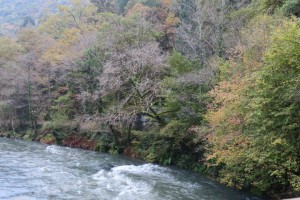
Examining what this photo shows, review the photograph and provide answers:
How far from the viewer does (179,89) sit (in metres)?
25.9

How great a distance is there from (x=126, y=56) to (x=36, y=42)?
29238mm

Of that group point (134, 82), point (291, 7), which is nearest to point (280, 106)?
point (291, 7)

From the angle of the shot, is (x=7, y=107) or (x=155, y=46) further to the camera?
(x=7, y=107)

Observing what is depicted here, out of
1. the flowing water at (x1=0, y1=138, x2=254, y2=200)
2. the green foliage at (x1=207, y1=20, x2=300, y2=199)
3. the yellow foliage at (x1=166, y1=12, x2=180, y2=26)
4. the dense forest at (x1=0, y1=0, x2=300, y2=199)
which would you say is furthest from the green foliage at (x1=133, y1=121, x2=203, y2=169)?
the yellow foliage at (x1=166, y1=12, x2=180, y2=26)

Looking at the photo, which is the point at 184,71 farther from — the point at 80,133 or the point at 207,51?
the point at 80,133

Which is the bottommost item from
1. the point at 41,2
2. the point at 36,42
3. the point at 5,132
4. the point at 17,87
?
the point at 5,132

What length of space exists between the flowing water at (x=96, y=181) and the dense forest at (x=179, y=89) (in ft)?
5.80

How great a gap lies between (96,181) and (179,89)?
10.5 m

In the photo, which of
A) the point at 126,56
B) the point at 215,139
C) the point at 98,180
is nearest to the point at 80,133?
the point at 126,56

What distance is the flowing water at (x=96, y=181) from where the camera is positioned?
15336 mm

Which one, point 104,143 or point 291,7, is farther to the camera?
point 104,143

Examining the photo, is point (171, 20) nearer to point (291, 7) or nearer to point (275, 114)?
point (291, 7)

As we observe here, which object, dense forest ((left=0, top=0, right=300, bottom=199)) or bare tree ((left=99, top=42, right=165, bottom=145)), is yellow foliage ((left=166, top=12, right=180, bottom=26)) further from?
bare tree ((left=99, top=42, right=165, bottom=145))

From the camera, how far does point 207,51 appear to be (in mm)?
31453
